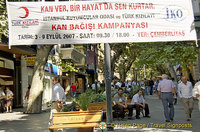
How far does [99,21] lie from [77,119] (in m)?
2.68

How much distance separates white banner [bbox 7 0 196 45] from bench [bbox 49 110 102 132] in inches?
75.8

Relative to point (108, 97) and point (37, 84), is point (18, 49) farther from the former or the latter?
point (108, 97)

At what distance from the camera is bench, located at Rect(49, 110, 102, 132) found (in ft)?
26.2

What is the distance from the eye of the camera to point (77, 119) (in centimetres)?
810

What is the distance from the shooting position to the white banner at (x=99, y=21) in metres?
7.83

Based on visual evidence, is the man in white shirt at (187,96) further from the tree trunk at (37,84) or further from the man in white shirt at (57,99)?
the tree trunk at (37,84)

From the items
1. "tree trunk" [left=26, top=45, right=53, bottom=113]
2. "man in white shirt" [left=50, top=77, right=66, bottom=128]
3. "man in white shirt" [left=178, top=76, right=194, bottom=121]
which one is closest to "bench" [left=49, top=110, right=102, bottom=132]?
"man in white shirt" [left=50, top=77, right=66, bottom=128]

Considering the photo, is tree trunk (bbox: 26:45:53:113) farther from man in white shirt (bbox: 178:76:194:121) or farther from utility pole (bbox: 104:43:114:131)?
utility pole (bbox: 104:43:114:131)

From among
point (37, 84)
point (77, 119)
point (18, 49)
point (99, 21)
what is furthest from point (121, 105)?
point (18, 49)

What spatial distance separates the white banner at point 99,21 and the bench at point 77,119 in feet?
6.32

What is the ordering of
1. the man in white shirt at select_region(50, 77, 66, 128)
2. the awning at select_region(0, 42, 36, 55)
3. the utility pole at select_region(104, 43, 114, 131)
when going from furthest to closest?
the awning at select_region(0, 42, 36, 55)
the man in white shirt at select_region(50, 77, 66, 128)
the utility pole at select_region(104, 43, 114, 131)

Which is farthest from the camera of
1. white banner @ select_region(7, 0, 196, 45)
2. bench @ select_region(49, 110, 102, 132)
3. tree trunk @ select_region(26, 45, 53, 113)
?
tree trunk @ select_region(26, 45, 53, 113)

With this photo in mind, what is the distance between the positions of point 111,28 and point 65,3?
1.37 m

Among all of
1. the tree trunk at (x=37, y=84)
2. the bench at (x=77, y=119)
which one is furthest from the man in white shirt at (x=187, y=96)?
the tree trunk at (x=37, y=84)
